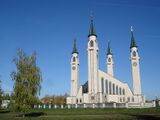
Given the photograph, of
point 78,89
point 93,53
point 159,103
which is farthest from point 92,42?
point 159,103

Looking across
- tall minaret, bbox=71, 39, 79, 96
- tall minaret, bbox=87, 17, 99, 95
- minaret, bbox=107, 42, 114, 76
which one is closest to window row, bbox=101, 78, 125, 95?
tall minaret, bbox=87, 17, 99, 95

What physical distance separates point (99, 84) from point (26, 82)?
1976 inches

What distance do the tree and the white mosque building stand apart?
4405 cm

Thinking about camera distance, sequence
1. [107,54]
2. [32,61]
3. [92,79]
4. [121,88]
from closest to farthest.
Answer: [32,61], [92,79], [121,88], [107,54]

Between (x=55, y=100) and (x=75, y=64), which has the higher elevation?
(x=75, y=64)

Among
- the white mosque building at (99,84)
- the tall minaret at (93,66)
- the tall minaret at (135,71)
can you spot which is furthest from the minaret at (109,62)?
the tall minaret at (93,66)

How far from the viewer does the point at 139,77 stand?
3610 inches

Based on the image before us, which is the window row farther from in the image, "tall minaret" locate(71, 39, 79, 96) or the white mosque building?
"tall minaret" locate(71, 39, 79, 96)

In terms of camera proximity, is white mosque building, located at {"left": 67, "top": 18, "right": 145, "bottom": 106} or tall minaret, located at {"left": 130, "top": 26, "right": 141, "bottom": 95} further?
tall minaret, located at {"left": 130, "top": 26, "right": 141, "bottom": 95}

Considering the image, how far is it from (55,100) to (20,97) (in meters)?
105

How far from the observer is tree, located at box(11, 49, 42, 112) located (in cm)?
3903

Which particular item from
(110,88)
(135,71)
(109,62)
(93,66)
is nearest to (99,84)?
(93,66)

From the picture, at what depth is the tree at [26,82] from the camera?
39031 mm

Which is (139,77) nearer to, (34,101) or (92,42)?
(92,42)
